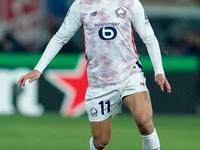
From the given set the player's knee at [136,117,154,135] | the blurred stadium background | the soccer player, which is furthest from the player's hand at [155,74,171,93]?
the blurred stadium background

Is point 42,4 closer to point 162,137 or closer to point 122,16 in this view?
point 162,137

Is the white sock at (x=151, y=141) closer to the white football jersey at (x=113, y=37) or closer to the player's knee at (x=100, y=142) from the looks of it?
the player's knee at (x=100, y=142)

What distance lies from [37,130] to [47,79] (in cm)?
241

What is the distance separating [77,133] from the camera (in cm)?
1038

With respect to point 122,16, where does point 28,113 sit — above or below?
below

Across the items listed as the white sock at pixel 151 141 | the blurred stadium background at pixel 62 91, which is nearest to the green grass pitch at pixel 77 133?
the blurred stadium background at pixel 62 91

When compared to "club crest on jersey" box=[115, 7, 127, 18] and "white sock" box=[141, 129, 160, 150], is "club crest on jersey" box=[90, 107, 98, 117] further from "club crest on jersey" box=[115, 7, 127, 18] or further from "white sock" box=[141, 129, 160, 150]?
"club crest on jersey" box=[115, 7, 127, 18]

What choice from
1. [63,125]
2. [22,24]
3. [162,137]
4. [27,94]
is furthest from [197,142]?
[22,24]

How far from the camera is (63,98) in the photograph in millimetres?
12812

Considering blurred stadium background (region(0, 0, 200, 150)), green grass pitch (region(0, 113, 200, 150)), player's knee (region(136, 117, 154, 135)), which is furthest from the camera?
blurred stadium background (region(0, 0, 200, 150))

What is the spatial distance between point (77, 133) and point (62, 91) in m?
2.59

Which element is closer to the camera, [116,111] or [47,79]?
[116,111]

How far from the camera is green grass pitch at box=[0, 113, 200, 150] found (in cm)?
896

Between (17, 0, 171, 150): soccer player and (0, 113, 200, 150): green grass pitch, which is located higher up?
(17, 0, 171, 150): soccer player
